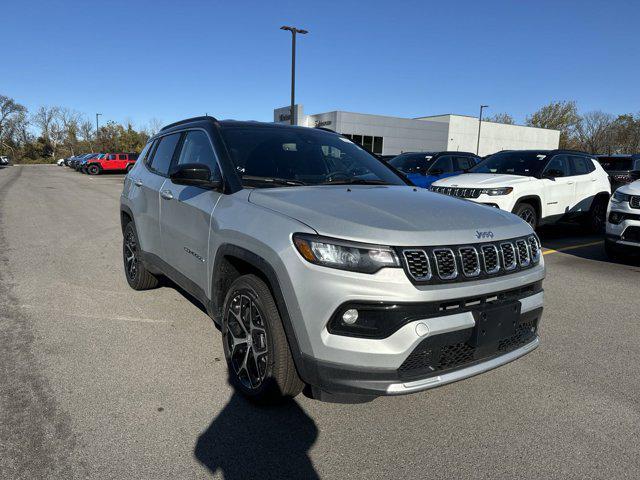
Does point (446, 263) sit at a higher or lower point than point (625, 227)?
higher

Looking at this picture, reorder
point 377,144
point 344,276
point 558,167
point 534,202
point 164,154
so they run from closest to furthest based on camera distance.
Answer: point 344,276 → point 164,154 → point 534,202 → point 558,167 → point 377,144

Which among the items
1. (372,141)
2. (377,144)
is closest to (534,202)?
(372,141)

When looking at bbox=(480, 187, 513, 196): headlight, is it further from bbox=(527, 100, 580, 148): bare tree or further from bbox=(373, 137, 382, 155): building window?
bbox=(527, 100, 580, 148): bare tree

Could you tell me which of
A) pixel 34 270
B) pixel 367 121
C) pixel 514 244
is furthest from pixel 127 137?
pixel 514 244

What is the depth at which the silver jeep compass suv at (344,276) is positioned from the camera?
225 centimetres

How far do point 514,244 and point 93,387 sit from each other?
281cm

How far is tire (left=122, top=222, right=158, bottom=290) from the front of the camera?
4.93 meters

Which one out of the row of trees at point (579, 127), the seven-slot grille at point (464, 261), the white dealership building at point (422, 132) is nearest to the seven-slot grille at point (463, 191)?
the seven-slot grille at point (464, 261)

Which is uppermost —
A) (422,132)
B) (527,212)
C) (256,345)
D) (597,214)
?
(422,132)

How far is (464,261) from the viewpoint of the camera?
7.91 ft

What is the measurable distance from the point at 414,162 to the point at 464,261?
985 cm

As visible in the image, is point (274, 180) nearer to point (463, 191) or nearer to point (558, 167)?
point (463, 191)

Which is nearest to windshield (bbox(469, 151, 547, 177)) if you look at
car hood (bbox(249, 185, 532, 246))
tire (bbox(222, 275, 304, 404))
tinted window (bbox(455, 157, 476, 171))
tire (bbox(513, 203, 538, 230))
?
tire (bbox(513, 203, 538, 230))

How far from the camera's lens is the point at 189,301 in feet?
15.9
